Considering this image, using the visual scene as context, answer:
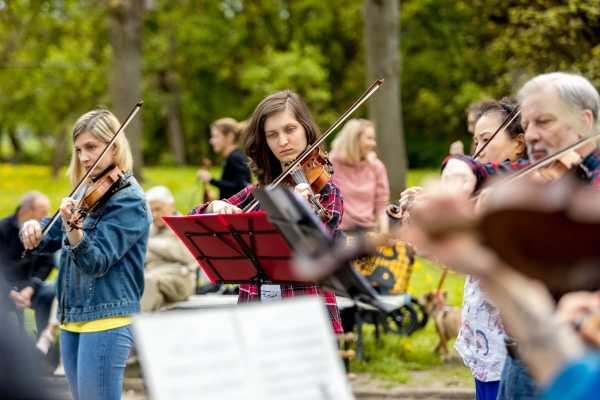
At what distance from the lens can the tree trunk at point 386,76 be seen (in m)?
12.4

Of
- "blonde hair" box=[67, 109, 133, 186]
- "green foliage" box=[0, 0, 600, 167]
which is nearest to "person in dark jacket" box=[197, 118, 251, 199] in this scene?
"blonde hair" box=[67, 109, 133, 186]

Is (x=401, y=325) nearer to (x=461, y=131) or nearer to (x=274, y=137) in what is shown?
(x=274, y=137)

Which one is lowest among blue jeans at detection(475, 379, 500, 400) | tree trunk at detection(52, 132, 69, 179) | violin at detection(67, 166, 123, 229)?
blue jeans at detection(475, 379, 500, 400)

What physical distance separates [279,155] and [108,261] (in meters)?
0.85

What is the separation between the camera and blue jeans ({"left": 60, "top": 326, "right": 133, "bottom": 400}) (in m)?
3.84

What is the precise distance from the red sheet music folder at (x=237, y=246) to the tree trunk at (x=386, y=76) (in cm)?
886

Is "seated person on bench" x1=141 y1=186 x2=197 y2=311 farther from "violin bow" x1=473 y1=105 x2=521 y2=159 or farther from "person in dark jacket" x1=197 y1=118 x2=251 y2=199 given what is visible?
"violin bow" x1=473 y1=105 x2=521 y2=159

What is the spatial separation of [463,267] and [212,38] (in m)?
28.8

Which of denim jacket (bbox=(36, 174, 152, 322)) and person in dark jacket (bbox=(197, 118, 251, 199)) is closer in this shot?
denim jacket (bbox=(36, 174, 152, 322))

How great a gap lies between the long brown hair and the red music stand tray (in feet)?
1.69

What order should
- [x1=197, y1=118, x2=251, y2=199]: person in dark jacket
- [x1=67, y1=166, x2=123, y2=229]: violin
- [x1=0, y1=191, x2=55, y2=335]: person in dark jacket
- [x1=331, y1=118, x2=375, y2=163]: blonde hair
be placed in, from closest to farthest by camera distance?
[x1=67, y1=166, x2=123, y2=229]: violin → [x1=0, y1=191, x2=55, y2=335]: person in dark jacket → [x1=331, y1=118, x2=375, y2=163]: blonde hair → [x1=197, y1=118, x2=251, y2=199]: person in dark jacket

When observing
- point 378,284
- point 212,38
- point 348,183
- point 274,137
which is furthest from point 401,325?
point 212,38

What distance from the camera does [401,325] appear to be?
7.54 m

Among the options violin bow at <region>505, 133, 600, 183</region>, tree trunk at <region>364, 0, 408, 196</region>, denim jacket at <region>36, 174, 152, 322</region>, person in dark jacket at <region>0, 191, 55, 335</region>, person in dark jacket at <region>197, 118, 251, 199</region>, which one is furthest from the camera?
tree trunk at <region>364, 0, 408, 196</region>
